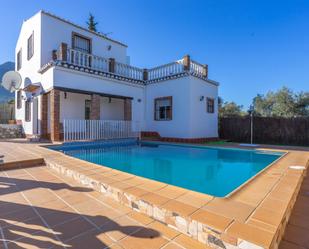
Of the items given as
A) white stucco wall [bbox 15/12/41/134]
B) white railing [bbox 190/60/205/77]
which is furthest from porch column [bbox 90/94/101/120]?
white railing [bbox 190/60/205/77]

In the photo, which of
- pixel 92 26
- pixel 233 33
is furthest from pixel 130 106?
pixel 92 26

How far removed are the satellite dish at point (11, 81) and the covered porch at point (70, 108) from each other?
339 cm

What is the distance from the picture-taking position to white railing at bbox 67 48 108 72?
406 inches

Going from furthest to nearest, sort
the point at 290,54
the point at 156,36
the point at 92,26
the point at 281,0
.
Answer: the point at 92,26 → the point at 290,54 → the point at 156,36 → the point at 281,0

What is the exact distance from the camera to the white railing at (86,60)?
1032 centimetres

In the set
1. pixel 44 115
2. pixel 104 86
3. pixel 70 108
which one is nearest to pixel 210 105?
pixel 104 86

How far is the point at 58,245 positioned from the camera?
1.90 m

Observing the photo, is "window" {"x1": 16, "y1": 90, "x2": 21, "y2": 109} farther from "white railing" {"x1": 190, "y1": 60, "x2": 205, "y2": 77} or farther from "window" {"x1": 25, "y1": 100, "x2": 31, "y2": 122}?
"white railing" {"x1": 190, "y1": 60, "x2": 205, "y2": 77}

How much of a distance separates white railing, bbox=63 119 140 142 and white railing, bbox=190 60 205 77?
5171mm

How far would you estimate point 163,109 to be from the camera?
42.3 feet

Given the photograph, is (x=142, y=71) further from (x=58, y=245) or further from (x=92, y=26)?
(x=92, y=26)

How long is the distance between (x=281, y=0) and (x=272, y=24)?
163 centimetres

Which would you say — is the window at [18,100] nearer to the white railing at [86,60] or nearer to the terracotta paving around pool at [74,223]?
the white railing at [86,60]

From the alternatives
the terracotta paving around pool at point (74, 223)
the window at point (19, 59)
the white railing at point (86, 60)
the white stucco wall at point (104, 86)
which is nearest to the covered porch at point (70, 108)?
the white stucco wall at point (104, 86)
